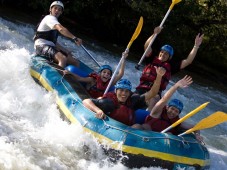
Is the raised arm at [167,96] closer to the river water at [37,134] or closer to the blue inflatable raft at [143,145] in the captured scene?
the blue inflatable raft at [143,145]

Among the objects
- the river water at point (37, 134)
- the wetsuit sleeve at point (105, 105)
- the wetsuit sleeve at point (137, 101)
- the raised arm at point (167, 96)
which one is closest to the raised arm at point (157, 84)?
the wetsuit sleeve at point (137, 101)

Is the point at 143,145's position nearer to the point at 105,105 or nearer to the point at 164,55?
the point at 105,105

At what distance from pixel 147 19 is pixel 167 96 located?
31.0 feet

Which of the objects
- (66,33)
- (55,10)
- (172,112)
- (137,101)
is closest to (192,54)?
(137,101)

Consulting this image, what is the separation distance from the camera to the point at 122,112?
196 inches

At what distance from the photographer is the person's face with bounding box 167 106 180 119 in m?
5.02

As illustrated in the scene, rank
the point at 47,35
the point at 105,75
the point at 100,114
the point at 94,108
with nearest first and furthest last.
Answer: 1. the point at 100,114
2. the point at 94,108
3. the point at 105,75
4. the point at 47,35

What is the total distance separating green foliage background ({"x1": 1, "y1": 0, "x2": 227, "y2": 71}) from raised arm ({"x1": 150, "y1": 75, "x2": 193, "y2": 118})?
8.76 metres

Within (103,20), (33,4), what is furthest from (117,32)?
(33,4)

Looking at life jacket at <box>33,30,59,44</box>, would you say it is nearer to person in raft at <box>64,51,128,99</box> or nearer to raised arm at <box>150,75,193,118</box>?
person in raft at <box>64,51,128,99</box>

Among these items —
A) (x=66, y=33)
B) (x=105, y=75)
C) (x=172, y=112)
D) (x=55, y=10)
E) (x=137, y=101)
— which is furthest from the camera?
(x=55, y=10)

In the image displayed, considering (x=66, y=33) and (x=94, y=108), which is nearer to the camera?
(x=94, y=108)

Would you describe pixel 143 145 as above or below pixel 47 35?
above

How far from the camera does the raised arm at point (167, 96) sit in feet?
15.4
